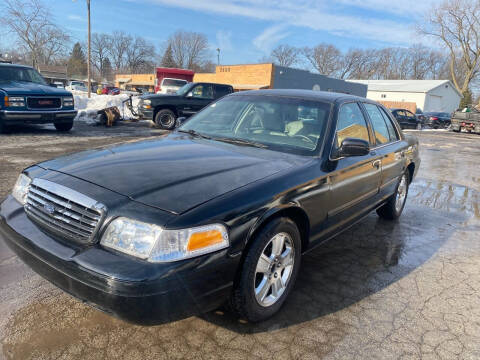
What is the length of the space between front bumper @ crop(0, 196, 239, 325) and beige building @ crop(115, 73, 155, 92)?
57.4 meters

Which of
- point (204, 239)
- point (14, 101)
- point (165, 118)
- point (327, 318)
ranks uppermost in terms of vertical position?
point (14, 101)

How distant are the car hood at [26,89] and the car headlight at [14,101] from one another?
0.11m

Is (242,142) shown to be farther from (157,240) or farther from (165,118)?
(165,118)

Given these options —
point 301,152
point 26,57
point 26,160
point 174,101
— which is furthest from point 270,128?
point 26,57

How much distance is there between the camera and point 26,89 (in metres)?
9.50

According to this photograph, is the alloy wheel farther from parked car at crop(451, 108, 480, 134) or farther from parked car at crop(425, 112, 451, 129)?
parked car at crop(425, 112, 451, 129)

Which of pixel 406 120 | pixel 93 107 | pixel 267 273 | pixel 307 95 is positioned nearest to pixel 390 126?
pixel 307 95

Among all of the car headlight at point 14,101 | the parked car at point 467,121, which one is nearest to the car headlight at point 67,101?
the car headlight at point 14,101

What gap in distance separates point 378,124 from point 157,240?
3210mm

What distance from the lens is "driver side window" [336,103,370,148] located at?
3.24 metres

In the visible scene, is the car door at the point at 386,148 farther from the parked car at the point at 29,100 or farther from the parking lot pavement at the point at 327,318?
the parked car at the point at 29,100

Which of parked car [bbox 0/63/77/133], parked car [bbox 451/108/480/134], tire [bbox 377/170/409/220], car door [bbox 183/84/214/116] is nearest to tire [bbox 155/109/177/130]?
car door [bbox 183/84/214/116]

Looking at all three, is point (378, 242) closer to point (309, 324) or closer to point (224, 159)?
point (309, 324)

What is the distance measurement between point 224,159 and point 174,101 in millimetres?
10976
